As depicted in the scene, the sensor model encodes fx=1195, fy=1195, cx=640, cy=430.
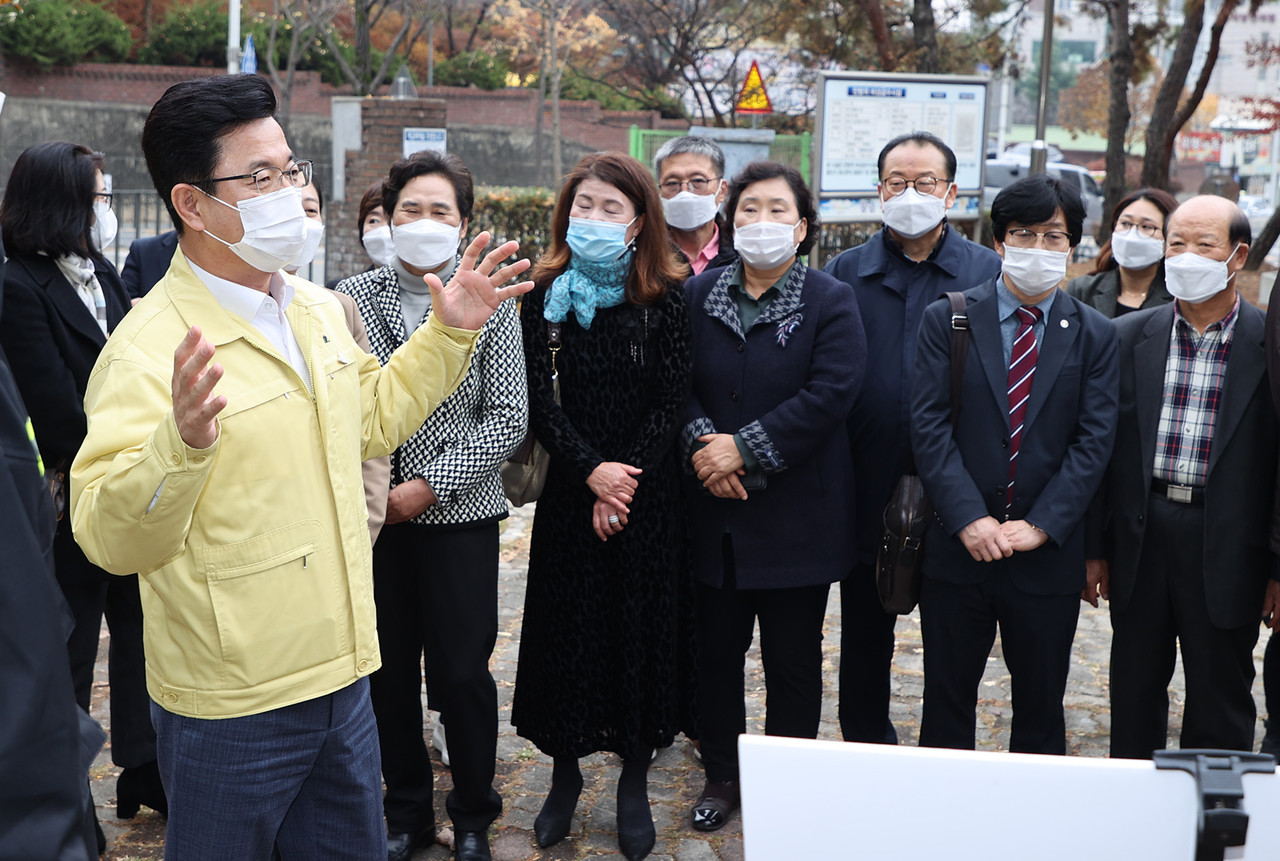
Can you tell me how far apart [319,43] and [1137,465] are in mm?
31370

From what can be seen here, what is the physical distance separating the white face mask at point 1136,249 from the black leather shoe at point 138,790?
4444 mm

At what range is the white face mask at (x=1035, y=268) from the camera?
3.85 m

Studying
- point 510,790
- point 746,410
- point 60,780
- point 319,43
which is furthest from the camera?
point 319,43

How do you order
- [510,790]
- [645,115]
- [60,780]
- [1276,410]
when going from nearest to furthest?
1. [60,780]
2. [1276,410]
3. [510,790]
4. [645,115]

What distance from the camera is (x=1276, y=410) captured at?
3.74 meters

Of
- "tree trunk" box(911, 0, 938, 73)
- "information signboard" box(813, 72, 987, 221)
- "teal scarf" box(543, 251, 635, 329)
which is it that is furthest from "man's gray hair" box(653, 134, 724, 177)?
"tree trunk" box(911, 0, 938, 73)

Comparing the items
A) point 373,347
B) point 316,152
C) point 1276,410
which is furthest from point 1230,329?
point 316,152

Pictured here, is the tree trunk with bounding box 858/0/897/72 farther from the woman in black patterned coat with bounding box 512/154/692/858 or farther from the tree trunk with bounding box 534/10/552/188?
the woman in black patterned coat with bounding box 512/154/692/858

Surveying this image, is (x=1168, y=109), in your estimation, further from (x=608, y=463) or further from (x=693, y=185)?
(x=608, y=463)

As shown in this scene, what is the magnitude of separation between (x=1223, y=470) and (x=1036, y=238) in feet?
3.10

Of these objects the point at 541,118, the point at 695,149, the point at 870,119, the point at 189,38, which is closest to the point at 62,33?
the point at 189,38

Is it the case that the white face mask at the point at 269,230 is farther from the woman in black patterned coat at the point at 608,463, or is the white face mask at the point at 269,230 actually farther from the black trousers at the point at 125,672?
the black trousers at the point at 125,672

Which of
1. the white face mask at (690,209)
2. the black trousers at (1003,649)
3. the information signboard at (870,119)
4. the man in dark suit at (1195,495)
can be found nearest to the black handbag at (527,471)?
the black trousers at (1003,649)

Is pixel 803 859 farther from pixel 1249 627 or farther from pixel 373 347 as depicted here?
pixel 1249 627
